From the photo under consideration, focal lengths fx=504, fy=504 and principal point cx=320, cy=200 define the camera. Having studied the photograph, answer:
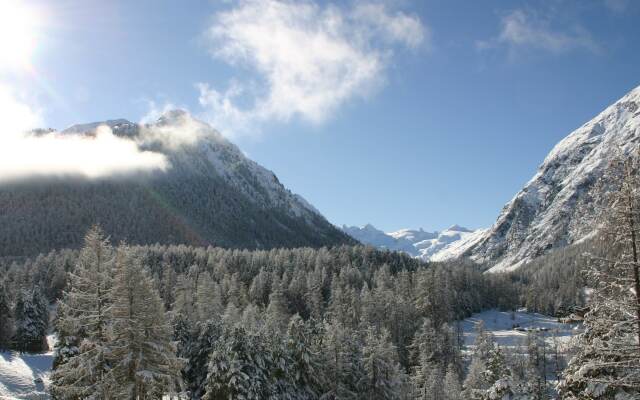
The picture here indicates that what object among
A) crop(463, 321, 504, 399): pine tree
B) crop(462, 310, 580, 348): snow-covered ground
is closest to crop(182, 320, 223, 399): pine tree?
crop(463, 321, 504, 399): pine tree

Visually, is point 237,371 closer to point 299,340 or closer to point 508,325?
point 299,340

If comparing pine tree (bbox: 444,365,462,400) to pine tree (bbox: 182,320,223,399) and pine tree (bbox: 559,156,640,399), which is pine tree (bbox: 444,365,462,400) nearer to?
pine tree (bbox: 182,320,223,399)

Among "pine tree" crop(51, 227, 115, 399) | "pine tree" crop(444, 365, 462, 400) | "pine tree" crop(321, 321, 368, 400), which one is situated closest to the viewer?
"pine tree" crop(51, 227, 115, 399)

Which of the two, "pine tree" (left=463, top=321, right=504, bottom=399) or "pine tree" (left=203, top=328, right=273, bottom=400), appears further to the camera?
"pine tree" (left=463, top=321, right=504, bottom=399)

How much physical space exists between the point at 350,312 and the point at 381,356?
39.4 meters

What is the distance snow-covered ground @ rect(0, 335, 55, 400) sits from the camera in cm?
5572

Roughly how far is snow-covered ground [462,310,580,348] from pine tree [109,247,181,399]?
103 meters

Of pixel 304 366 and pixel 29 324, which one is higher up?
pixel 29 324

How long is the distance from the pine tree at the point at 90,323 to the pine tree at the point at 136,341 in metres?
0.54

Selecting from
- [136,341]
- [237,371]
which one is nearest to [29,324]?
[237,371]

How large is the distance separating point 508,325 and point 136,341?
150801 mm

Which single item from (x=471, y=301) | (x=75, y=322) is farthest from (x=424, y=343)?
(x=471, y=301)

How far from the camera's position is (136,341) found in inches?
1008

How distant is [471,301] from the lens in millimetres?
163375
